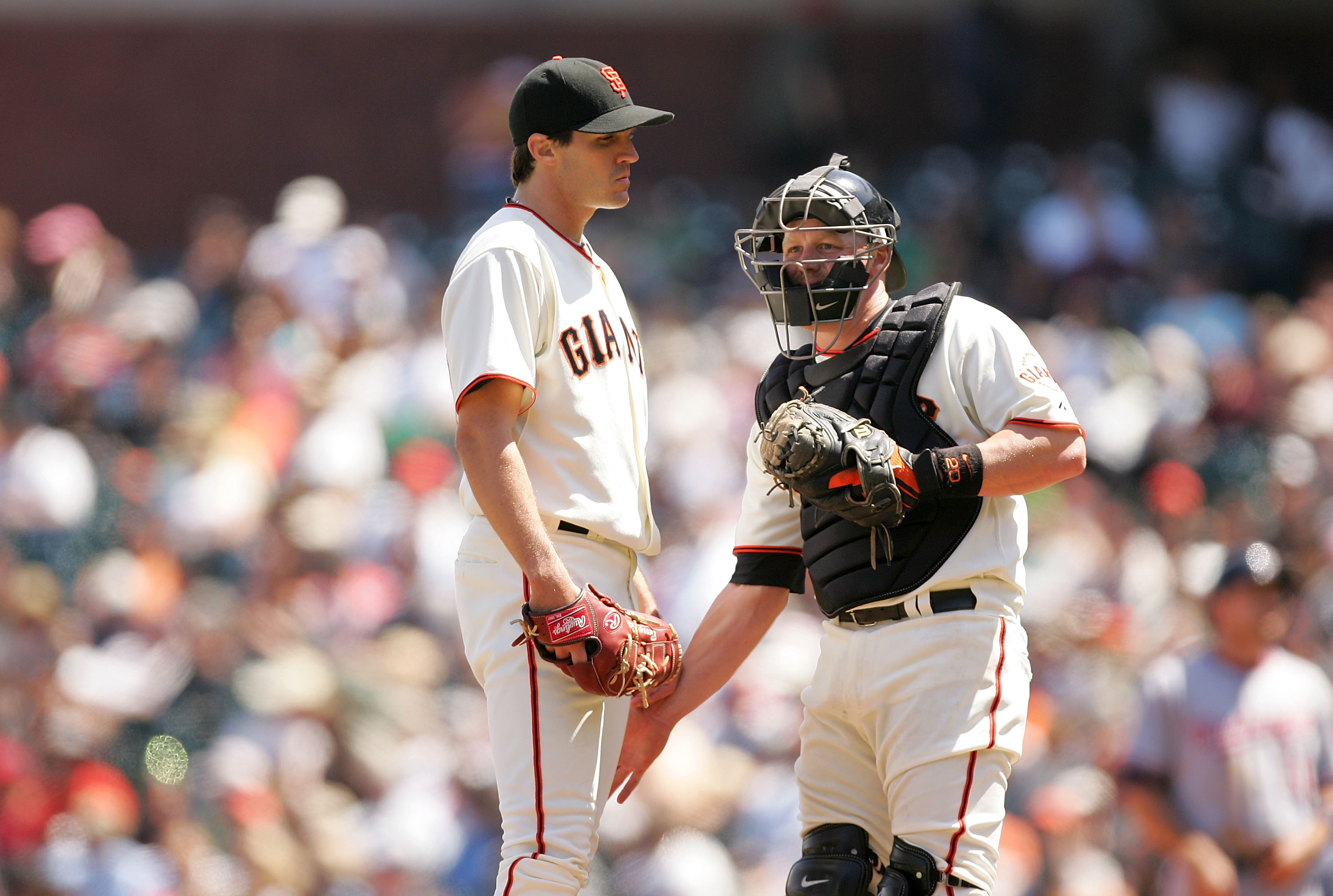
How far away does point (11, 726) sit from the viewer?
291 inches

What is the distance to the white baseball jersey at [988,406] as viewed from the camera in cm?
346

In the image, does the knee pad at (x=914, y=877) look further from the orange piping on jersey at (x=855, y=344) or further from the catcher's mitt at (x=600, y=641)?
the orange piping on jersey at (x=855, y=344)

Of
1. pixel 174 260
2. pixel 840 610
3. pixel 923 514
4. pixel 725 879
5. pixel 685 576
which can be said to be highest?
pixel 923 514

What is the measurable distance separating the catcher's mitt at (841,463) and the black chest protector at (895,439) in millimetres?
121

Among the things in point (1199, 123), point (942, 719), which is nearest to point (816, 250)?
point (942, 719)

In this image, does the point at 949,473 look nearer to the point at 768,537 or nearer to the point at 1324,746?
the point at 768,537

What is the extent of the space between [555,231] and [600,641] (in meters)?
0.95

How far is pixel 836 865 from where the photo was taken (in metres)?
3.51

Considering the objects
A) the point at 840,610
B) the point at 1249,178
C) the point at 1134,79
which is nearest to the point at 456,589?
the point at 840,610

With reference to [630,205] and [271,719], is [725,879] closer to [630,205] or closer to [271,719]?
[271,719]

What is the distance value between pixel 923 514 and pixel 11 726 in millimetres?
5428

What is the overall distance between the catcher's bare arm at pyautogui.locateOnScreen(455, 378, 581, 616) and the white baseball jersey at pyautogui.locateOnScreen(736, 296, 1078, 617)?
0.75m

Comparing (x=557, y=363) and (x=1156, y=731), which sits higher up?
(x=557, y=363)

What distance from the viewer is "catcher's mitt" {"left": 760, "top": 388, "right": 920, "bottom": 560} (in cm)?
327
